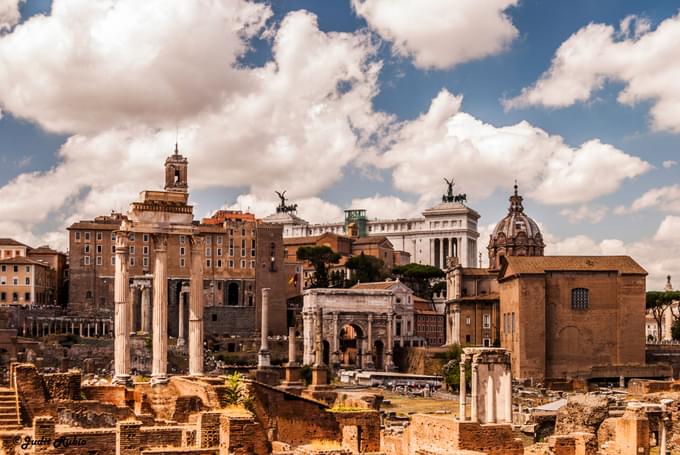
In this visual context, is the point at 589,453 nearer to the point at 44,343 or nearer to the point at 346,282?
the point at 44,343

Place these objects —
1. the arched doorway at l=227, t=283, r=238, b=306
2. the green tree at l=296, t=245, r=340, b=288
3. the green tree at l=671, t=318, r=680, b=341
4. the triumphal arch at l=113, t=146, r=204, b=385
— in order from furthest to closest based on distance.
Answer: the green tree at l=296, t=245, r=340, b=288 → the green tree at l=671, t=318, r=680, b=341 → the arched doorway at l=227, t=283, r=238, b=306 → the triumphal arch at l=113, t=146, r=204, b=385

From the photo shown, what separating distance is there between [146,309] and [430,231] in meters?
61.6

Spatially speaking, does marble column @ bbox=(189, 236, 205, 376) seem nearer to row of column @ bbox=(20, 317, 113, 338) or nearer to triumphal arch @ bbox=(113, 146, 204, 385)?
triumphal arch @ bbox=(113, 146, 204, 385)

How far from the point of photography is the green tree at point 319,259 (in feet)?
350

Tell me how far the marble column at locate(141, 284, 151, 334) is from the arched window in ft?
110

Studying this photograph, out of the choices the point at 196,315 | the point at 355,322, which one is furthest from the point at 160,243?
the point at 355,322

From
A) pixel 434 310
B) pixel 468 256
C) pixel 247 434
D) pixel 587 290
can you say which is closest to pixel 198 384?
pixel 247 434

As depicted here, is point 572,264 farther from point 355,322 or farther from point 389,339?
point 355,322

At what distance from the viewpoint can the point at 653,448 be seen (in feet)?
82.8

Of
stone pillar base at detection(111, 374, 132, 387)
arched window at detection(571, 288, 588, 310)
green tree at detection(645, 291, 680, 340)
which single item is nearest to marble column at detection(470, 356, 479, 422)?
stone pillar base at detection(111, 374, 132, 387)

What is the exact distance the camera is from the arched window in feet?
246

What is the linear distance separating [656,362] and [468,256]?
58720mm

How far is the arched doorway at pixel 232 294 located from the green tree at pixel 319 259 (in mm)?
12740

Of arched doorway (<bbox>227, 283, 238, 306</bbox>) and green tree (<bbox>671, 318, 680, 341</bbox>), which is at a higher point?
arched doorway (<bbox>227, 283, 238, 306</bbox>)
